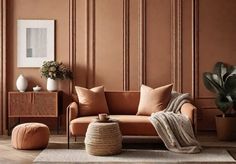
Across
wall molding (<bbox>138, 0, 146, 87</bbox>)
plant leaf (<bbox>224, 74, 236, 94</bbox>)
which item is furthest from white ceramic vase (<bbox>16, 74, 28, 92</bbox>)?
plant leaf (<bbox>224, 74, 236, 94</bbox>)

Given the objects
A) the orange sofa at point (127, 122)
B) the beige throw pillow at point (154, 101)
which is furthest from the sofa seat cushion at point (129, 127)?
the beige throw pillow at point (154, 101)

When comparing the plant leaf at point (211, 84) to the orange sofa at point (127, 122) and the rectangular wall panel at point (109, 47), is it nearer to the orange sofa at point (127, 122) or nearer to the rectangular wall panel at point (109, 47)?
the orange sofa at point (127, 122)

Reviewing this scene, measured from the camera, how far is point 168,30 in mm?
6438

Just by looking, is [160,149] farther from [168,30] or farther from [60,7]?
[60,7]

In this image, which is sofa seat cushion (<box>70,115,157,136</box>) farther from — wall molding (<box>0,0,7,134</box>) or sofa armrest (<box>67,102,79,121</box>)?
wall molding (<box>0,0,7,134</box>)

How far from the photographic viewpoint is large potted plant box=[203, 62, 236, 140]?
578 centimetres

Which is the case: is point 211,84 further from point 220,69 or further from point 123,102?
point 123,102

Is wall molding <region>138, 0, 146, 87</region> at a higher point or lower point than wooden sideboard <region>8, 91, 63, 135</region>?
higher

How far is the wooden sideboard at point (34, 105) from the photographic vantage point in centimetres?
601

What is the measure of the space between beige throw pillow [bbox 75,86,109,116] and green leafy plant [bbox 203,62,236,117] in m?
1.69

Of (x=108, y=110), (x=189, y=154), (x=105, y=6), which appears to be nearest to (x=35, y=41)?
(x=105, y=6)

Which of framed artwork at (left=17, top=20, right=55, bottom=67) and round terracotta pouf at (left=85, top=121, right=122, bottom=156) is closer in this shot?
round terracotta pouf at (left=85, top=121, right=122, bottom=156)

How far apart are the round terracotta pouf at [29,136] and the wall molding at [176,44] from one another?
245 cm

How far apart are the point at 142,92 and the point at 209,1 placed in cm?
200
